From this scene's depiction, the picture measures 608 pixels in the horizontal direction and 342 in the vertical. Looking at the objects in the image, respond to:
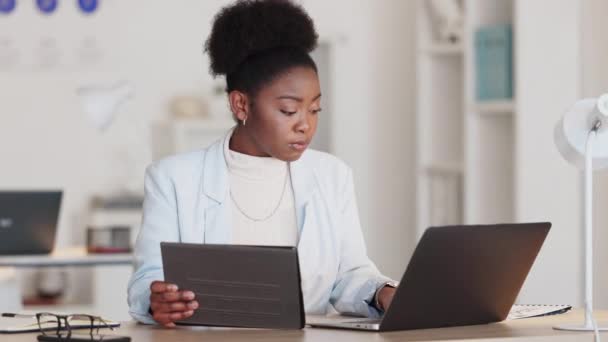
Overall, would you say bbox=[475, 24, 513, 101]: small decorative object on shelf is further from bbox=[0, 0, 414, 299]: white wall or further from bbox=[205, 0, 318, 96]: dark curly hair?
bbox=[205, 0, 318, 96]: dark curly hair

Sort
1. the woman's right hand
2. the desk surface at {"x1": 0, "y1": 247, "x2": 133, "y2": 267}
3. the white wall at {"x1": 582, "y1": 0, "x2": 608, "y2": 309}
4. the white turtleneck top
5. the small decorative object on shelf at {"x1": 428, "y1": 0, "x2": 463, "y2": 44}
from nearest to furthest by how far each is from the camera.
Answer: the woman's right hand → the white turtleneck top → the white wall at {"x1": 582, "y1": 0, "x2": 608, "y2": 309} → the desk surface at {"x1": 0, "y1": 247, "x2": 133, "y2": 267} → the small decorative object on shelf at {"x1": 428, "y1": 0, "x2": 463, "y2": 44}

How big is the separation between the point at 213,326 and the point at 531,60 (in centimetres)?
299

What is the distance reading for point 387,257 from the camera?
677cm

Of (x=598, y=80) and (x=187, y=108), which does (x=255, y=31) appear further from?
(x=187, y=108)

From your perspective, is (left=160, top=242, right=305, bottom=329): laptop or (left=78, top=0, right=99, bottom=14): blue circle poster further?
(left=78, top=0, right=99, bottom=14): blue circle poster

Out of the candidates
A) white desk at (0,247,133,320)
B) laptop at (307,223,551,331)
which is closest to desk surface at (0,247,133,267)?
white desk at (0,247,133,320)

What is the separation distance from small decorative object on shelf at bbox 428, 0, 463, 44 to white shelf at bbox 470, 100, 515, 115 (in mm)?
523

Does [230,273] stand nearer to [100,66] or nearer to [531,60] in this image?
[531,60]

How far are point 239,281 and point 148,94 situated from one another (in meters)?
4.21

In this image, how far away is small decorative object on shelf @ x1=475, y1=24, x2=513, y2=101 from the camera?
5.27 meters

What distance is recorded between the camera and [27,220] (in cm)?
506

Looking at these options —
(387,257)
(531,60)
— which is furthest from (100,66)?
(531,60)

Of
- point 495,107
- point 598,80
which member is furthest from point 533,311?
point 495,107

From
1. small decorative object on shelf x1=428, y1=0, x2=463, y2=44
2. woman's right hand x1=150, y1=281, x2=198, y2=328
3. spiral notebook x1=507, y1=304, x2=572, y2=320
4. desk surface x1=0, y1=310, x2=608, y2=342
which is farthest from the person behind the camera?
small decorative object on shelf x1=428, y1=0, x2=463, y2=44
